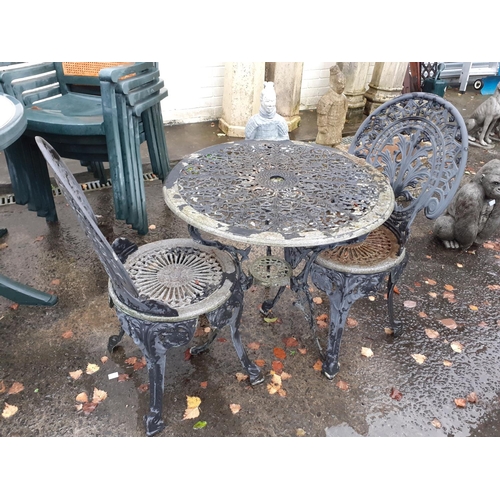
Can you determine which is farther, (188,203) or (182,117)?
(182,117)

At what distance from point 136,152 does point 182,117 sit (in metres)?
2.88

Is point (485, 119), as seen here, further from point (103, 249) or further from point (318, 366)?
point (103, 249)

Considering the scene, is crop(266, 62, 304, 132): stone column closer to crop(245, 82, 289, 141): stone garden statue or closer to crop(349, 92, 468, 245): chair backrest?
crop(245, 82, 289, 141): stone garden statue

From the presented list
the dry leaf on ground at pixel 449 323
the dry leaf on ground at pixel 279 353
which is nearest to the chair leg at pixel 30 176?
the dry leaf on ground at pixel 279 353

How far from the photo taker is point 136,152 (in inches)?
135

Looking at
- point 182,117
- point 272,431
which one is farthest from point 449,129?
→ point 182,117

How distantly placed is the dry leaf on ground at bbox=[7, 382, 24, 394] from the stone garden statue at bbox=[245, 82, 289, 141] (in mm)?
2541

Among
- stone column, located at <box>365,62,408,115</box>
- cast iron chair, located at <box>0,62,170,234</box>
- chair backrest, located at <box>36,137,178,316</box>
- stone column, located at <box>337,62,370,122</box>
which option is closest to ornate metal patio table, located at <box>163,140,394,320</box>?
chair backrest, located at <box>36,137,178,316</box>

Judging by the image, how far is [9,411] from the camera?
229 cm

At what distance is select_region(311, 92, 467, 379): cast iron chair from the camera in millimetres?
2350

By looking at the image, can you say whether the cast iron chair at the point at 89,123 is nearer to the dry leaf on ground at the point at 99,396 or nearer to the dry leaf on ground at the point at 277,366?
the dry leaf on ground at the point at 99,396

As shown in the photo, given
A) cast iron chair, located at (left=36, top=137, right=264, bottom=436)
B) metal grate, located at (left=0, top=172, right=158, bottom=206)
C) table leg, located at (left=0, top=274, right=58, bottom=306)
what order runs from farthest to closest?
metal grate, located at (left=0, top=172, right=158, bottom=206) → table leg, located at (left=0, top=274, right=58, bottom=306) → cast iron chair, located at (left=36, top=137, right=264, bottom=436)

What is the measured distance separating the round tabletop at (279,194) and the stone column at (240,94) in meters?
2.90

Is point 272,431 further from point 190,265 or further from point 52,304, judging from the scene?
point 52,304
